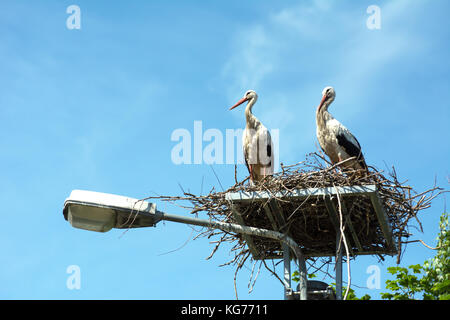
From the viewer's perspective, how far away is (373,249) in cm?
920

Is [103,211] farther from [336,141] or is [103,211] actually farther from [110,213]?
[336,141]

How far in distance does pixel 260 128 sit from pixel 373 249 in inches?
119

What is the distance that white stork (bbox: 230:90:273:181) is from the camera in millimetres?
11281

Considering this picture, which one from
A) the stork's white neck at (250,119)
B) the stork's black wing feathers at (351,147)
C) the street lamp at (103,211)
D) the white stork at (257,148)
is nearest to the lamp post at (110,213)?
the street lamp at (103,211)

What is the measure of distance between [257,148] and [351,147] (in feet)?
4.87

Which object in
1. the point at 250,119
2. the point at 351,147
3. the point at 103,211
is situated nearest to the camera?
the point at 103,211

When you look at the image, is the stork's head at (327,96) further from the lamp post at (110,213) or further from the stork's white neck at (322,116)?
the lamp post at (110,213)

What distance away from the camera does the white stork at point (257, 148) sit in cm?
1128

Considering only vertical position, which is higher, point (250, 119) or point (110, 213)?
point (250, 119)

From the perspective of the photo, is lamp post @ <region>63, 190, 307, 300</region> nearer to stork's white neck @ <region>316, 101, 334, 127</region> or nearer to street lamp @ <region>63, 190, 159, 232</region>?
street lamp @ <region>63, 190, 159, 232</region>

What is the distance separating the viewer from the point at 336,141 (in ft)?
34.9

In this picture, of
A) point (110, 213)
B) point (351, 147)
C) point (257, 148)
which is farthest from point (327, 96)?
point (110, 213)
